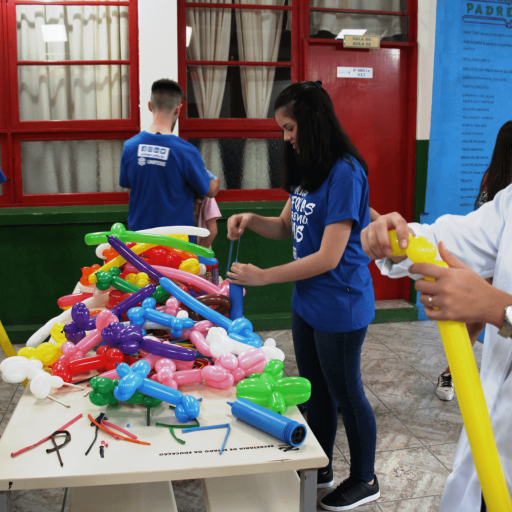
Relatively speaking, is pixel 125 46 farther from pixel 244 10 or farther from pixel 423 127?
pixel 423 127

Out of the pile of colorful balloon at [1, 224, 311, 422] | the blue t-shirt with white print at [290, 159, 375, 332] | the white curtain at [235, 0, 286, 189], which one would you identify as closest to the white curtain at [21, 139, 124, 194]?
the white curtain at [235, 0, 286, 189]

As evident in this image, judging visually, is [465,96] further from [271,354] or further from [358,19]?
[271,354]

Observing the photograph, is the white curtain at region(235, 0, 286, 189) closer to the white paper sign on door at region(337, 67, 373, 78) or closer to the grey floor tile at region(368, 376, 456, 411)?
the white paper sign on door at region(337, 67, 373, 78)

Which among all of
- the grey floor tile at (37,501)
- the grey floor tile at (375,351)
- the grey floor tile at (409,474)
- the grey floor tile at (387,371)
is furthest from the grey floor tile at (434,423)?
the grey floor tile at (37,501)

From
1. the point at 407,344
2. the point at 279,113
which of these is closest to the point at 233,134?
the point at 407,344

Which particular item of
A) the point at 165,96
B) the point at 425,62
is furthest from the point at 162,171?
the point at 425,62

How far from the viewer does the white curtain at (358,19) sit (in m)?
4.11

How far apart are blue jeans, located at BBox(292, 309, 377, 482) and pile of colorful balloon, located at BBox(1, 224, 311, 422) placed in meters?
0.32

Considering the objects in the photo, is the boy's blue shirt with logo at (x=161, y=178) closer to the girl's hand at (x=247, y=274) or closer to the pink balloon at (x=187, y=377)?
the girl's hand at (x=247, y=274)

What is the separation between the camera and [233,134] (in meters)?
4.11

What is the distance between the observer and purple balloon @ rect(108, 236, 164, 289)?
76.0 inches

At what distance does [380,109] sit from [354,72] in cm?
38

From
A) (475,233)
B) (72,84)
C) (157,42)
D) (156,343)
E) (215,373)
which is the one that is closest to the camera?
(475,233)

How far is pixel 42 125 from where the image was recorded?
3852 mm
